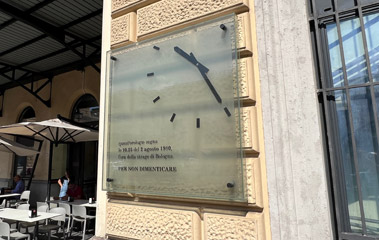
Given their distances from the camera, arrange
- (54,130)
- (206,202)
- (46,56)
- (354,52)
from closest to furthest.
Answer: (354,52) → (206,202) → (54,130) → (46,56)

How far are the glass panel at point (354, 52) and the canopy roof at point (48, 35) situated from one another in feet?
18.5

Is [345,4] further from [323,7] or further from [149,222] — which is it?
[149,222]

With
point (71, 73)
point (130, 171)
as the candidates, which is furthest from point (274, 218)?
point (71, 73)

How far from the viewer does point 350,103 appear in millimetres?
1930

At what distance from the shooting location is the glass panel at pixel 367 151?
180cm

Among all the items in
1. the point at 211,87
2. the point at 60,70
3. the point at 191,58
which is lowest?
the point at 211,87

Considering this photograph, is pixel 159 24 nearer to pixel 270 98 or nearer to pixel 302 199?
pixel 270 98

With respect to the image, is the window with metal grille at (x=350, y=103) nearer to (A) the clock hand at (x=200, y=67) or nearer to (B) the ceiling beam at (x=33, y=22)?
(A) the clock hand at (x=200, y=67)

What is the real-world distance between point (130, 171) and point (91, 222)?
5.14 metres

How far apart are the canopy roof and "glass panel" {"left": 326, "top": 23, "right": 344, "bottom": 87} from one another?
18.2 ft

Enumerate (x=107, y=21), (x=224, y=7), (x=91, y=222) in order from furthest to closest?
A: 1. (x=91, y=222)
2. (x=107, y=21)
3. (x=224, y=7)

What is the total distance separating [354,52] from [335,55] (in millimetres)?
124

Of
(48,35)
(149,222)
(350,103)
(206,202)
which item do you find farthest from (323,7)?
(48,35)

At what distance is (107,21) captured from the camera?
121 inches
